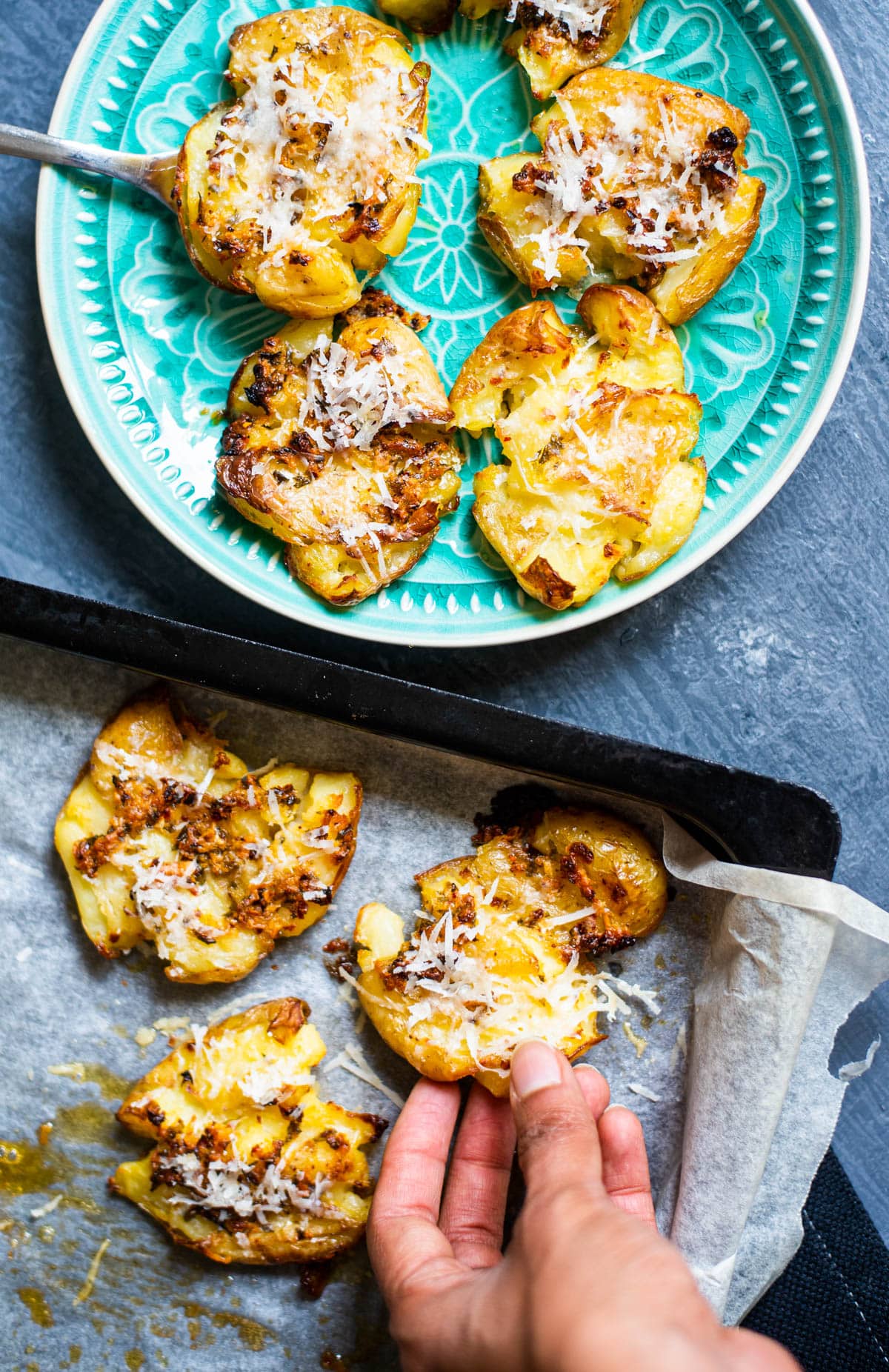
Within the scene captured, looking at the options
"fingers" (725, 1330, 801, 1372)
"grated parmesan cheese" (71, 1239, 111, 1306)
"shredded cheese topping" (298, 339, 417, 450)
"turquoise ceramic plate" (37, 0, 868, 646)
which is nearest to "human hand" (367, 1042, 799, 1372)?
"fingers" (725, 1330, 801, 1372)

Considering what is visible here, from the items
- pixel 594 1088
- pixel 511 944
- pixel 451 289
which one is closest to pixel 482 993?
pixel 511 944

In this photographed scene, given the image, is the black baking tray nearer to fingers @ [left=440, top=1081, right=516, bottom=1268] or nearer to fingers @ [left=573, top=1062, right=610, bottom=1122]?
fingers @ [left=573, top=1062, right=610, bottom=1122]

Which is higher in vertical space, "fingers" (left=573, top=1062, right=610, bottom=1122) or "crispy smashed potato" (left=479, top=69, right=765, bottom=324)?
"crispy smashed potato" (left=479, top=69, right=765, bottom=324)

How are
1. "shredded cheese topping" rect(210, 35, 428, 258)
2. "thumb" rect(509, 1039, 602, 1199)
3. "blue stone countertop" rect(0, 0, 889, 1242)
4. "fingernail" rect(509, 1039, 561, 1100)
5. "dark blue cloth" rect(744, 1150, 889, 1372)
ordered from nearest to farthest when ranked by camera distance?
"thumb" rect(509, 1039, 602, 1199) → "fingernail" rect(509, 1039, 561, 1100) → "shredded cheese topping" rect(210, 35, 428, 258) → "dark blue cloth" rect(744, 1150, 889, 1372) → "blue stone countertop" rect(0, 0, 889, 1242)

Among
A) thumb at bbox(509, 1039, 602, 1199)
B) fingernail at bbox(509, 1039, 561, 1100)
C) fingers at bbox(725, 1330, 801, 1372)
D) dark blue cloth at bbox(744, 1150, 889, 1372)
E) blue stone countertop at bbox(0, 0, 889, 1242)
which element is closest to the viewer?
fingers at bbox(725, 1330, 801, 1372)

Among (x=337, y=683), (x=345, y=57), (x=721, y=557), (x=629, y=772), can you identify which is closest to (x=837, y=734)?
(x=721, y=557)

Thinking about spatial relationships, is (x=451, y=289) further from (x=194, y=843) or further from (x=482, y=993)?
(x=482, y=993)

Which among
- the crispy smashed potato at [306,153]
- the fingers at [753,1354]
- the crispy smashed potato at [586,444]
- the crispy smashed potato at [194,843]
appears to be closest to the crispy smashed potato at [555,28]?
the crispy smashed potato at [306,153]
